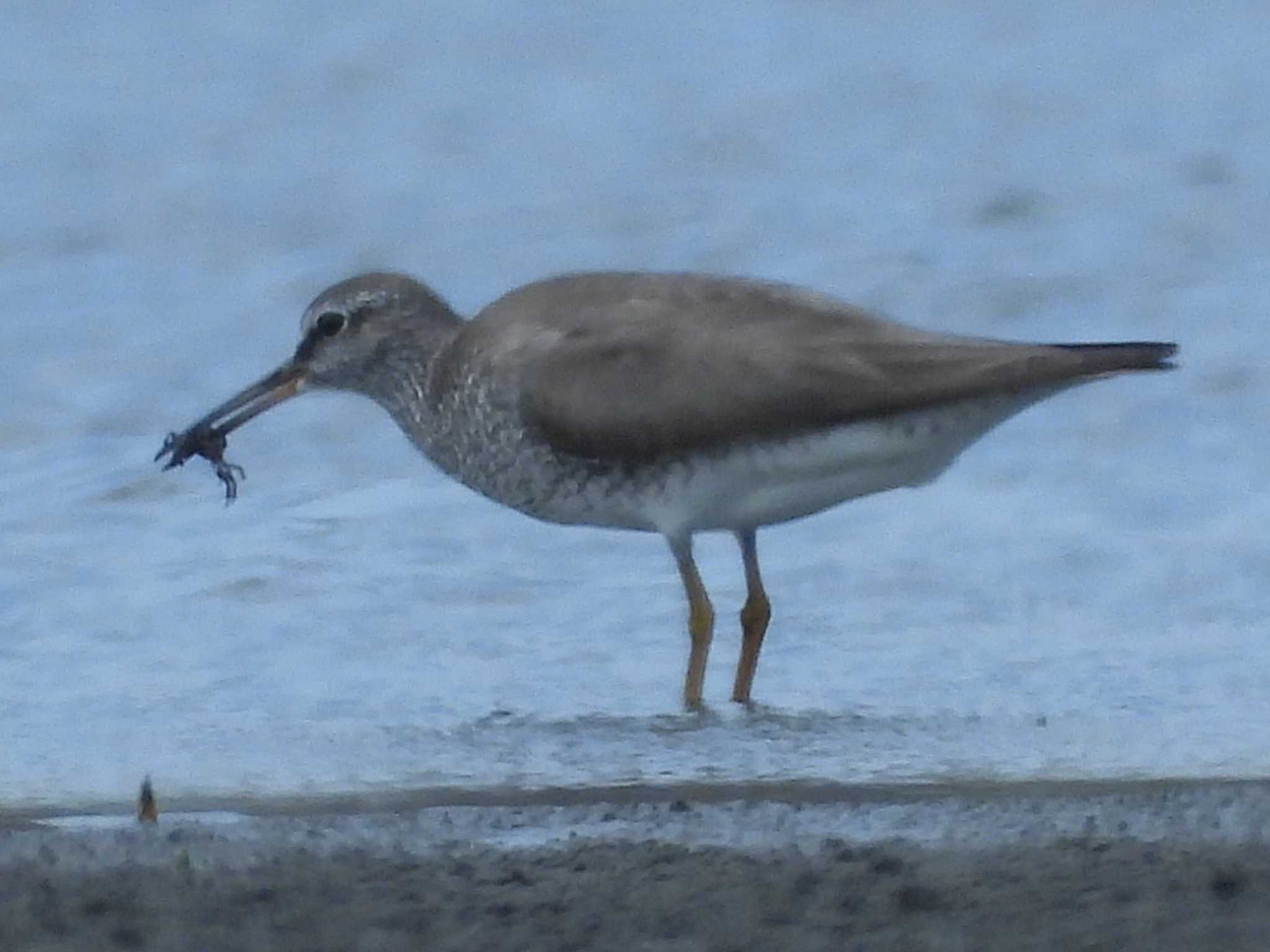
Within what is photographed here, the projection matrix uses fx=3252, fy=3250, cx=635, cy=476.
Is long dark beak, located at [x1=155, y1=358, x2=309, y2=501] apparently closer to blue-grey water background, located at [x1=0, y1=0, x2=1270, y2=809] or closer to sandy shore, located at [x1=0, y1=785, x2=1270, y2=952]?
blue-grey water background, located at [x1=0, y1=0, x2=1270, y2=809]

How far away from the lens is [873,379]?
6676mm

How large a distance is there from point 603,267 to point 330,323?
9.97 ft

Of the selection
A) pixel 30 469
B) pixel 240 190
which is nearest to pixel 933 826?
pixel 30 469

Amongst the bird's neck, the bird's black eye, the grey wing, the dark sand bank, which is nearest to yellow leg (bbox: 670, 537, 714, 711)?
the grey wing

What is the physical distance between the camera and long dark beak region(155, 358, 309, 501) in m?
7.53

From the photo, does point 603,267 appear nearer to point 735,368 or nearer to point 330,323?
point 330,323

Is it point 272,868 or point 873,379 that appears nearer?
point 272,868

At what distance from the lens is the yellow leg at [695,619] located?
22.1ft

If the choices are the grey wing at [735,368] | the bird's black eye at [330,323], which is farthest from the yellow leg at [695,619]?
the bird's black eye at [330,323]

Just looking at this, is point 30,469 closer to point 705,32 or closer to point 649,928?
point 649,928

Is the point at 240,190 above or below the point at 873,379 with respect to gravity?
above

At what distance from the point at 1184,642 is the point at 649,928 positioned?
2495 mm

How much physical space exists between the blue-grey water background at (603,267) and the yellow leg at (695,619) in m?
0.05

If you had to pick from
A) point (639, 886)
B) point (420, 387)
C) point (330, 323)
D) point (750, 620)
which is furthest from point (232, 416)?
point (639, 886)
